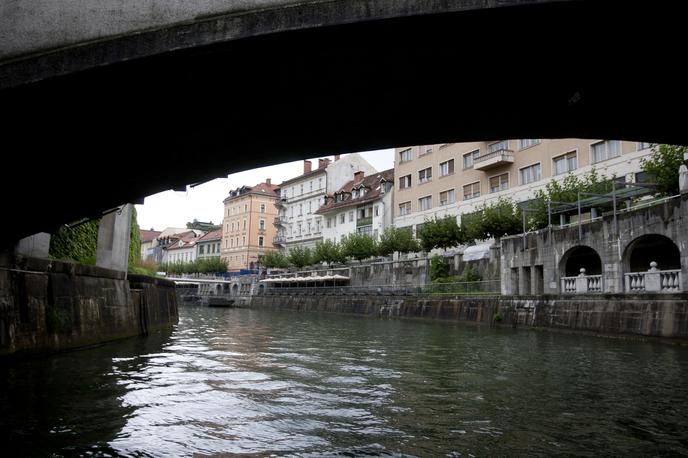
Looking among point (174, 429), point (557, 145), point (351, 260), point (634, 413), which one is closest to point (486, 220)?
point (557, 145)

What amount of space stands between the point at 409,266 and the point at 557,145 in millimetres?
17673

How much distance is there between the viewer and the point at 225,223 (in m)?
110

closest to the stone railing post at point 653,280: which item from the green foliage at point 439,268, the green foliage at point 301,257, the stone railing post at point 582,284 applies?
the stone railing post at point 582,284

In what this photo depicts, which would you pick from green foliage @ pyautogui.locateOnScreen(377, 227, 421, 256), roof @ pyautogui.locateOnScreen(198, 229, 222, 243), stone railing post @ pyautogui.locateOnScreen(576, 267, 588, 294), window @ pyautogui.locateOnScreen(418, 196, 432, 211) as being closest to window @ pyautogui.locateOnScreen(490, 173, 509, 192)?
green foliage @ pyautogui.locateOnScreen(377, 227, 421, 256)

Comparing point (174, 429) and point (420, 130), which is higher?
point (420, 130)

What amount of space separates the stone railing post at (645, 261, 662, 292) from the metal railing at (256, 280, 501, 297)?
11.8 m

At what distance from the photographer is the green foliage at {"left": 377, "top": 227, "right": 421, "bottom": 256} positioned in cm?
5325

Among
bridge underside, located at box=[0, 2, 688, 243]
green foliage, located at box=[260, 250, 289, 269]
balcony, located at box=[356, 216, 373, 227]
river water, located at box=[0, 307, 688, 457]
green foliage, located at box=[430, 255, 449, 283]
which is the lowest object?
river water, located at box=[0, 307, 688, 457]

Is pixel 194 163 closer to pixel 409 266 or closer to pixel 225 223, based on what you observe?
pixel 409 266

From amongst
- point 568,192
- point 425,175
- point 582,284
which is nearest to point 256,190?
point 425,175

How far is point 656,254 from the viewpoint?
28.4 m

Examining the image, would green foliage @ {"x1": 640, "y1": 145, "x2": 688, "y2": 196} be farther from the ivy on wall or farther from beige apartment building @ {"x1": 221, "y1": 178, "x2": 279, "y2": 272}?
beige apartment building @ {"x1": 221, "y1": 178, "x2": 279, "y2": 272}

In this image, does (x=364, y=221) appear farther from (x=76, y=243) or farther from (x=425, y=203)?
(x=76, y=243)

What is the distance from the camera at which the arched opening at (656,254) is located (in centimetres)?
2716
